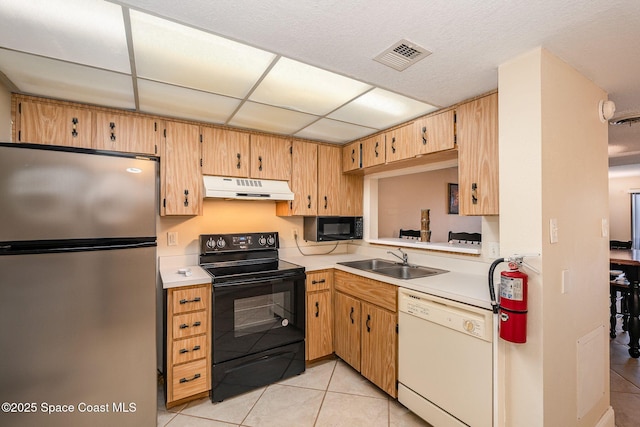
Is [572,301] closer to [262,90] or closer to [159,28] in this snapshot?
[262,90]

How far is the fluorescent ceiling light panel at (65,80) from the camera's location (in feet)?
5.31

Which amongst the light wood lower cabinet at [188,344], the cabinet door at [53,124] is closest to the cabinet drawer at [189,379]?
the light wood lower cabinet at [188,344]

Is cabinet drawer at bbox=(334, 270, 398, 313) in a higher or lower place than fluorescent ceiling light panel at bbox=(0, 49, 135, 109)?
lower

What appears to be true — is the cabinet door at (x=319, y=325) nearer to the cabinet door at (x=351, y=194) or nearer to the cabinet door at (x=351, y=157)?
the cabinet door at (x=351, y=194)

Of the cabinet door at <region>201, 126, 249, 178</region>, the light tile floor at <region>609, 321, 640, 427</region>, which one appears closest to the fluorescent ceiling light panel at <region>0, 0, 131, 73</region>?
the cabinet door at <region>201, 126, 249, 178</region>

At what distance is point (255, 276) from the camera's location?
2.41 m

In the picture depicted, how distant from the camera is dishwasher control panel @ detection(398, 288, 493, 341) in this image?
5.38ft

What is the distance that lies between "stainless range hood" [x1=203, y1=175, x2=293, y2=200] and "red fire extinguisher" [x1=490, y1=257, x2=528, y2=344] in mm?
2059

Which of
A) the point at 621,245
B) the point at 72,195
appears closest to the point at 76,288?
the point at 72,195

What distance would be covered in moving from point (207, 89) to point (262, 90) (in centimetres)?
38

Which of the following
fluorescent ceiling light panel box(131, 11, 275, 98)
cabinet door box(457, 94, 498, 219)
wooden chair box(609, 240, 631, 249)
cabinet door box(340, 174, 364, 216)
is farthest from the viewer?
wooden chair box(609, 240, 631, 249)

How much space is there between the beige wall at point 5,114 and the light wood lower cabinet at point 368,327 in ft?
8.93

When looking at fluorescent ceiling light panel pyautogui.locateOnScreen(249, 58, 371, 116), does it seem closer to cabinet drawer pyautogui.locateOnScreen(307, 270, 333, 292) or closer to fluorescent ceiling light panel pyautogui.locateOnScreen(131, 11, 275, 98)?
fluorescent ceiling light panel pyautogui.locateOnScreen(131, 11, 275, 98)

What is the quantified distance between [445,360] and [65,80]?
3.06 metres
